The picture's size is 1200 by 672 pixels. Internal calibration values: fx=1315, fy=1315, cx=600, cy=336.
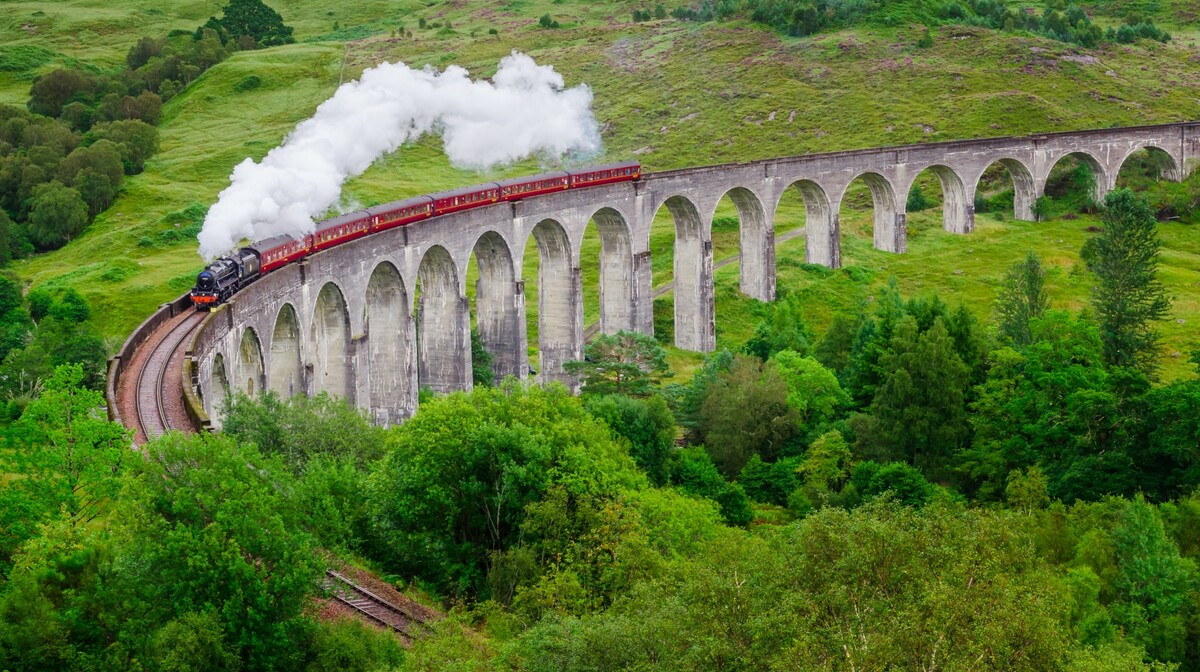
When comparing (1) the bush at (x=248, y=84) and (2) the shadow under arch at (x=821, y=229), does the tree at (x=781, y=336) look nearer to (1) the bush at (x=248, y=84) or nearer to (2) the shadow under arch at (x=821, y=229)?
(2) the shadow under arch at (x=821, y=229)

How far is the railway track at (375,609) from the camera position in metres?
35.2

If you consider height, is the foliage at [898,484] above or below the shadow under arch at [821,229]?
below

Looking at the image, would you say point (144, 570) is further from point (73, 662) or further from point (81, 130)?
point (81, 130)

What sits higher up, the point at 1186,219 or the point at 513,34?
the point at 513,34

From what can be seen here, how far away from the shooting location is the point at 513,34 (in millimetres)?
160000

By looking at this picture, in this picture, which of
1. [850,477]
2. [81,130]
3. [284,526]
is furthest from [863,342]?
[81,130]

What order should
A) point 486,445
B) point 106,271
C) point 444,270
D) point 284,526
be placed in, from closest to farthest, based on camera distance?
1. point 284,526
2. point 486,445
3. point 444,270
4. point 106,271

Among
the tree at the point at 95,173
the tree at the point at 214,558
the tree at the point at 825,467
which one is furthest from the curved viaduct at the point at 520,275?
the tree at the point at 95,173

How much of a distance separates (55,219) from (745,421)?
70.6m

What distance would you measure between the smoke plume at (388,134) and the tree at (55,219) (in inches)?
819

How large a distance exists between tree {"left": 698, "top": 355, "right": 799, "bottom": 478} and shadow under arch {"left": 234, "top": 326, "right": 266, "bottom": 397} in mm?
22335

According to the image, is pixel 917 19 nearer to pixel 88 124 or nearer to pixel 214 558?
pixel 88 124

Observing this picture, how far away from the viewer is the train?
55.2 metres

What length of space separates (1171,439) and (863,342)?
2266cm
